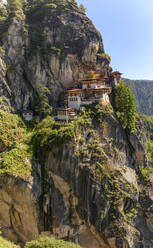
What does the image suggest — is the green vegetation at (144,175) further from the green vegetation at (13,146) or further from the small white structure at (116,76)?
the green vegetation at (13,146)

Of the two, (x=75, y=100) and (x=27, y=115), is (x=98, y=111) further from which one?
(x=27, y=115)

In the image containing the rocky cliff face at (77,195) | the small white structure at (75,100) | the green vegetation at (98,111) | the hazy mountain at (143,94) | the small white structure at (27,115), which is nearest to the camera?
the rocky cliff face at (77,195)

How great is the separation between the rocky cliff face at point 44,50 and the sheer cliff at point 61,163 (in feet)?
0.79

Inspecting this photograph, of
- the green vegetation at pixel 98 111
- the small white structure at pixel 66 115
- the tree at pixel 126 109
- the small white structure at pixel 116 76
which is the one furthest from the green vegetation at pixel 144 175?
the small white structure at pixel 116 76

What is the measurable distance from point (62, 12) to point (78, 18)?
15.4 ft

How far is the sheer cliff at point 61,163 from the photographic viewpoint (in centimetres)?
2128

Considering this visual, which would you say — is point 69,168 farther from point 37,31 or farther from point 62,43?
point 37,31

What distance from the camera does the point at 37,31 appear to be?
126 feet

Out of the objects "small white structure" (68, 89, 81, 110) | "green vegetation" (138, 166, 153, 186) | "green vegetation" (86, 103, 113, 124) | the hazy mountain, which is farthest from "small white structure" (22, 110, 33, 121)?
the hazy mountain

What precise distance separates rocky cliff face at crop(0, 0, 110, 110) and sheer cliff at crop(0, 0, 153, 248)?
242 millimetres

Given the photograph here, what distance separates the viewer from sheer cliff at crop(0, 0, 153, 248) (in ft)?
69.8

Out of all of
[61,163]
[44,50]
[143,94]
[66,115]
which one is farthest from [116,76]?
[143,94]

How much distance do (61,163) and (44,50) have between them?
29.0 m

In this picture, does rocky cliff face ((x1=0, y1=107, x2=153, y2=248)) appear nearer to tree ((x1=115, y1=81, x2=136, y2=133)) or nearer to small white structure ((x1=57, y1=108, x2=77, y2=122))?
small white structure ((x1=57, y1=108, x2=77, y2=122))
